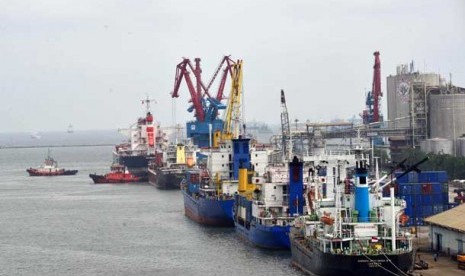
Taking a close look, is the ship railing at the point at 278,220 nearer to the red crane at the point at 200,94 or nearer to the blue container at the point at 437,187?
the blue container at the point at 437,187

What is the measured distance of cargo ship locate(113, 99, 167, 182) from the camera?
119 meters

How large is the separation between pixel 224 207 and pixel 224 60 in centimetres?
5591

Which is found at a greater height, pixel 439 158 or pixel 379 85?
pixel 379 85

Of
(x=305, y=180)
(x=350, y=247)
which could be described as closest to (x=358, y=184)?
(x=350, y=247)

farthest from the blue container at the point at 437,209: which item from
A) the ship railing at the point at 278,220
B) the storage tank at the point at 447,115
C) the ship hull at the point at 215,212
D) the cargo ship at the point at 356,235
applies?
the storage tank at the point at 447,115

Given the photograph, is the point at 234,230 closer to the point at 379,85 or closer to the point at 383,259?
the point at 383,259

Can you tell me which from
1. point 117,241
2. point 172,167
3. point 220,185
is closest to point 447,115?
point 172,167

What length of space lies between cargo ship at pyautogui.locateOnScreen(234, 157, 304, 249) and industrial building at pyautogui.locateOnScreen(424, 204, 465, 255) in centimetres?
876

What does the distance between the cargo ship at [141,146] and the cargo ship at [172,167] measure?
32.0 feet

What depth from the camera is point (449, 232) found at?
1505 inches

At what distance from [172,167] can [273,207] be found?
50867mm

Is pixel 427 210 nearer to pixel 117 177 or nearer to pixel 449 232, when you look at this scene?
pixel 449 232

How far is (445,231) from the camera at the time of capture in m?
38.7

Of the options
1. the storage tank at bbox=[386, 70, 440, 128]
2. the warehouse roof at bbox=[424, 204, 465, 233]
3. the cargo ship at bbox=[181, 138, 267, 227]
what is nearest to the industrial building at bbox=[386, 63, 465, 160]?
the storage tank at bbox=[386, 70, 440, 128]
